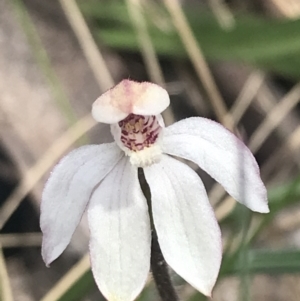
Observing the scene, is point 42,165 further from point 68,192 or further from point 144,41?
point 68,192

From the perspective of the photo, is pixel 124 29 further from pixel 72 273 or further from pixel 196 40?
pixel 72 273

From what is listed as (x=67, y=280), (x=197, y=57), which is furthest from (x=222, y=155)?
(x=197, y=57)

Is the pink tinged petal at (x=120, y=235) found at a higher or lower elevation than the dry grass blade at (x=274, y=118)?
higher

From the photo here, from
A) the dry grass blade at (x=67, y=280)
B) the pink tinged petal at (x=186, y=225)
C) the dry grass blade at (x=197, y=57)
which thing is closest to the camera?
the pink tinged petal at (x=186, y=225)

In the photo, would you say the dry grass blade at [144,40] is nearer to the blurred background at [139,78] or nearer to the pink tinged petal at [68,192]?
the blurred background at [139,78]

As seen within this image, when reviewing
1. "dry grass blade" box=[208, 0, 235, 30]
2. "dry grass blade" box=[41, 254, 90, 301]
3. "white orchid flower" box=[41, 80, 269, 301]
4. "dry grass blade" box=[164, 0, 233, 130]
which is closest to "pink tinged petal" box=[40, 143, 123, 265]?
"white orchid flower" box=[41, 80, 269, 301]

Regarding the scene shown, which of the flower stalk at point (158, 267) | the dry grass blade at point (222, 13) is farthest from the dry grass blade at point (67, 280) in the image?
the dry grass blade at point (222, 13)
